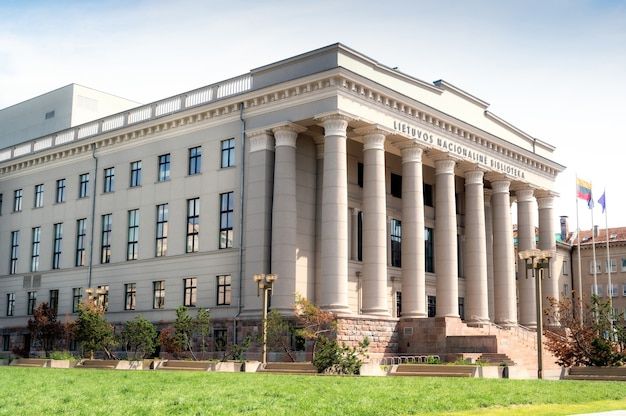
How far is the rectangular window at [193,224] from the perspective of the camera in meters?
49.0

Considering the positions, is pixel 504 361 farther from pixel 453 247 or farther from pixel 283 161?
pixel 283 161

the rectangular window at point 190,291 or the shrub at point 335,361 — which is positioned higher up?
the rectangular window at point 190,291

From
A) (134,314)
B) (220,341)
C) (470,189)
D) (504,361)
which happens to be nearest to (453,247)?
(470,189)

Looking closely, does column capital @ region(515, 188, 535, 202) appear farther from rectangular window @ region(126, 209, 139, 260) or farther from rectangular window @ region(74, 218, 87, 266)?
rectangular window @ region(74, 218, 87, 266)

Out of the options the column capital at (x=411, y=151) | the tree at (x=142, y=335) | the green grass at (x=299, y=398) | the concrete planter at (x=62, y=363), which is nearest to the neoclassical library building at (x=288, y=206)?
the column capital at (x=411, y=151)

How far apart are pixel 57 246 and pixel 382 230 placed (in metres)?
28.3

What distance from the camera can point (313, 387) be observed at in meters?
22.5

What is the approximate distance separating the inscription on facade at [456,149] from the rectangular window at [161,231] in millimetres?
16744

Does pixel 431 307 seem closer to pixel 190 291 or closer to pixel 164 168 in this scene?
pixel 190 291

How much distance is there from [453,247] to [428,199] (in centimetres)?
878

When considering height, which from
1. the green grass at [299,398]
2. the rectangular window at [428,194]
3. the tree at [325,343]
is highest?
the rectangular window at [428,194]

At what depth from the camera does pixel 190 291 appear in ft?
160

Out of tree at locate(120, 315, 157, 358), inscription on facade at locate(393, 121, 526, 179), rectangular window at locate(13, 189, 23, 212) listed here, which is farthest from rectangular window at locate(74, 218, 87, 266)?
inscription on facade at locate(393, 121, 526, 179)

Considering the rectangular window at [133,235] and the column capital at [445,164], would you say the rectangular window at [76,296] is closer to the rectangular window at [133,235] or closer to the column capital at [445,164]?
the rectangular window at [133,235]
